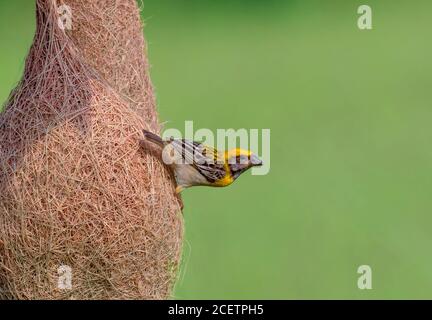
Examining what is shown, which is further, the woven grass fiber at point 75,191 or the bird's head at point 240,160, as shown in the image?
the bird's head at point 240,160

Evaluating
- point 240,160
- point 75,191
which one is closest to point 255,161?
point 240,160

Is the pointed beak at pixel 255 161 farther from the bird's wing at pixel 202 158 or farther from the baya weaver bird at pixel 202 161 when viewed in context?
the bird's wing at pixel 202 158

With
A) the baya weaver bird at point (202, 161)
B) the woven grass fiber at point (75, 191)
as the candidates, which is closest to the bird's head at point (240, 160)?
the baya weaver bird at point (202, 161)

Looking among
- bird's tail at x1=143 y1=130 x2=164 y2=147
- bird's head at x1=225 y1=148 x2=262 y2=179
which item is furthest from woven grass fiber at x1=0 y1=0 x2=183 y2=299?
bird's head at x1=225 y1=148 x2=262 y2=179

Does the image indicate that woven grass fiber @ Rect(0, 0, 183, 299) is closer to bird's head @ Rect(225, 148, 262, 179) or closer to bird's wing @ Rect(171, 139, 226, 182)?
bird's wing @ Rect(171, 139, 226, 182)

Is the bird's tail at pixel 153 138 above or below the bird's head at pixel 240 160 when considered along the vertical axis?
above
